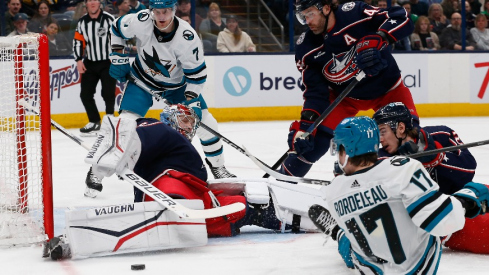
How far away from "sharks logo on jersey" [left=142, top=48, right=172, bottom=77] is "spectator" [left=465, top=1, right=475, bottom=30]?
202 inches

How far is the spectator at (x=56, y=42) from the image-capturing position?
7566 mm

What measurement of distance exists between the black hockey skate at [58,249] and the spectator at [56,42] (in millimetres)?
4969

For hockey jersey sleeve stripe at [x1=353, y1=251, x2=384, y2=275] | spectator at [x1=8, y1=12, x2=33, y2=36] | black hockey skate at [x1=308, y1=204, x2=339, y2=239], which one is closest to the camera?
hockey jersey sleeve stripe at [x1=353, y1=251, x2=384, y2=275]

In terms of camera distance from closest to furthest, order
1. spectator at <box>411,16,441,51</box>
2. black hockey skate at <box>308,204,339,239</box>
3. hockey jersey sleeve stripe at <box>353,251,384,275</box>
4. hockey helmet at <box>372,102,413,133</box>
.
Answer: hockey jersey sleeve stripe at <box>353,251,384,275</box> < black hockey skate at <box>308,204,339,239</box> < hockey helmet at <box>372,102,413,133</box> < spectator at <box>411,16,441,51</box>

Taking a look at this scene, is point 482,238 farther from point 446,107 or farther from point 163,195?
point 446,107

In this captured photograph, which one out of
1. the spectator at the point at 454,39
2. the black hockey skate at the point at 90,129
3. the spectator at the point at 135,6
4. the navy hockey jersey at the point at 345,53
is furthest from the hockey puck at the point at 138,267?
the spectator at the point at 454,39

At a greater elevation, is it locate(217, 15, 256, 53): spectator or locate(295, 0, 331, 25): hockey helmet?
locate(295, 0, 331, 25): hockey helmet

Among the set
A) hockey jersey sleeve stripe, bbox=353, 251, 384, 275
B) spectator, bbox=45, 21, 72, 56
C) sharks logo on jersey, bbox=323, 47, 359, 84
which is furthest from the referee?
hockey jersey sleeve stripe, bbox=353, 251, 384, 275

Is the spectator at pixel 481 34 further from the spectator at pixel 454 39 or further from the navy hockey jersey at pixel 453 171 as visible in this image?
the navy hockey jersey at pixel 453 171

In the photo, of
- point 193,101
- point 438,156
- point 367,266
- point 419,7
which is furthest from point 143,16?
point 419,7

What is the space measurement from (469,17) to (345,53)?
17.4 ft

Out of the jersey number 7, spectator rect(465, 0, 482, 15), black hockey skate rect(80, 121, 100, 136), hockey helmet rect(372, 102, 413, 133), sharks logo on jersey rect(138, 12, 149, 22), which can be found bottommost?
black hockey skate rect(80, 121, 100, 136)

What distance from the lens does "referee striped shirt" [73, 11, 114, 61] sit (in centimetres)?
698

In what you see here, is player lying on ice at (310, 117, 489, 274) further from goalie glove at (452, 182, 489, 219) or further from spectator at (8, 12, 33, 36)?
spectator at (8, 12, 33, 36)
